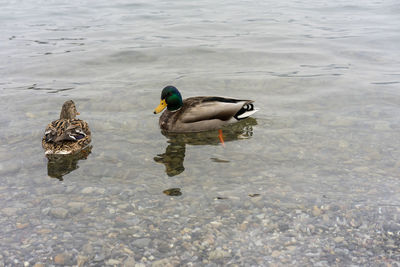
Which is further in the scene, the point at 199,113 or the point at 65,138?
the point at 199,113

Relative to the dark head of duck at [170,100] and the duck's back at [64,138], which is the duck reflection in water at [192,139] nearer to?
the dark head of duck at [170,100]

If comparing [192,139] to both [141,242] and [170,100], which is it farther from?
[141,242]

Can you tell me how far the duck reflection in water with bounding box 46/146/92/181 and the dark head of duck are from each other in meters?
1.69

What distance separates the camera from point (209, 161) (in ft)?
21.2

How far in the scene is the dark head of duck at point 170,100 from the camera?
7879mm

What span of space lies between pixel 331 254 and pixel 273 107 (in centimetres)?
495

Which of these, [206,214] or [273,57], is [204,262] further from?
[273,57]

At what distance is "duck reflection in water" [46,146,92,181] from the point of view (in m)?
6.08

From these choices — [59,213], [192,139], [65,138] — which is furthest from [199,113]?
[59,213]

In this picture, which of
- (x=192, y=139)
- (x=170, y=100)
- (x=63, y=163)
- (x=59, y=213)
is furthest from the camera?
(x=170, y=100)

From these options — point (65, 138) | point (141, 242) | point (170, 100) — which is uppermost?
point (170, 100)

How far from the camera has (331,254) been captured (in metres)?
4.24

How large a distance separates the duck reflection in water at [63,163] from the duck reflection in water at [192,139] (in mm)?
1234

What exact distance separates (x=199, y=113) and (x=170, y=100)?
695mm
